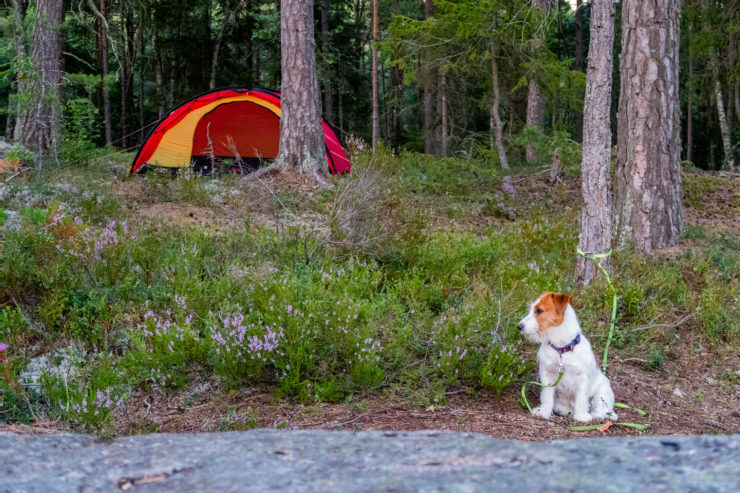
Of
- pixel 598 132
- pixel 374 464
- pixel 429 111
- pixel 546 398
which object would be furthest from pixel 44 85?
pixel 429 111

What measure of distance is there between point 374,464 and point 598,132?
15.7ft

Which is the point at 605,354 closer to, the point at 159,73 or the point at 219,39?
the point at 219,39

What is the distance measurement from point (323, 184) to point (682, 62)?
27.8m

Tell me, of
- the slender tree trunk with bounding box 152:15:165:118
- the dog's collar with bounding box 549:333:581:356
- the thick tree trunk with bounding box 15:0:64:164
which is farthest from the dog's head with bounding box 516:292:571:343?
the slender tree trunk with bounding box 152:15:165:118

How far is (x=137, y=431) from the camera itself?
3.74 metres

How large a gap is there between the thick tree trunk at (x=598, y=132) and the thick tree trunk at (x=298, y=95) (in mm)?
5609

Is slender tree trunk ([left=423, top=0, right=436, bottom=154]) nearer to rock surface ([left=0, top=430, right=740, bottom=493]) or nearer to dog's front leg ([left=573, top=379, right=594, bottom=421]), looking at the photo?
dog's front leg ([left=573, top=379, right=594, bottom=421])

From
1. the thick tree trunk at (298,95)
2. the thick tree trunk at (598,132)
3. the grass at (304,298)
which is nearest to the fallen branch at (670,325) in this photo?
the grass at (304,298)

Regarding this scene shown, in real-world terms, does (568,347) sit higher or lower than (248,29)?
lower

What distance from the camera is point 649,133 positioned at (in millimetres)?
7664

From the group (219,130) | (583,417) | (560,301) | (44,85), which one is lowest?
(583,417)

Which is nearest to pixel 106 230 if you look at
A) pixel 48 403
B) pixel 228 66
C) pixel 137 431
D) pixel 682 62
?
pixel 48 403

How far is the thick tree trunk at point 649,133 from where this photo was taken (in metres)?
7.62

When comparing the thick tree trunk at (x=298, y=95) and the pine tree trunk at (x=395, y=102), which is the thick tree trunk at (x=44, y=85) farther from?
the pine tree trunk at (x=395, y=102)
